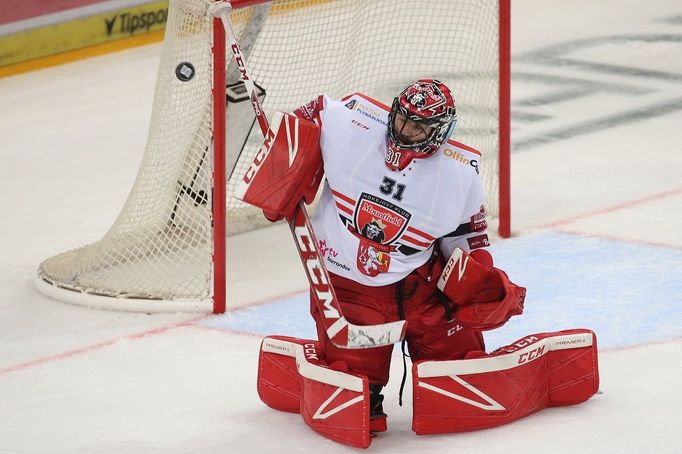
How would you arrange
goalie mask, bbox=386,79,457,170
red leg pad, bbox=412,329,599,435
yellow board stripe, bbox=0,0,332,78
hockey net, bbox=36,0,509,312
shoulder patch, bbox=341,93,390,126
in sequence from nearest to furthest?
goalie mask, bbox=386,79,457,170 → red leg pad, bbox=412,329,599,435 → shoulder patch, bbox=341,93,390,126 → hockey net, bbox=36,0,509,312 → yellow board stripe, bbox=0,0,332,78

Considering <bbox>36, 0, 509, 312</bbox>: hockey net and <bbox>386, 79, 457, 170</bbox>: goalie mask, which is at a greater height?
<bbox>386, 79, 457, 170</bbox>: goalie mask

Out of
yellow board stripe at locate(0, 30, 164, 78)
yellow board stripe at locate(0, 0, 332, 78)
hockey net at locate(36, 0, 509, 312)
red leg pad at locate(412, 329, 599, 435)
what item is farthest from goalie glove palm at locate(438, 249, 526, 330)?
yellow board stripe at locate(0, 30, 164, 78)

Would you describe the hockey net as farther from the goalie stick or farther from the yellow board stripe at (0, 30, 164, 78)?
the yellow board stripe at (0, 30, 164, 78)

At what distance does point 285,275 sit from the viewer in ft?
18.7

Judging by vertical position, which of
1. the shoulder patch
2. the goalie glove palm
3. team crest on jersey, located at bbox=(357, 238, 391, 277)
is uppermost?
the shoulder patch

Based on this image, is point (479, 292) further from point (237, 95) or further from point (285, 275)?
point (237, 95)

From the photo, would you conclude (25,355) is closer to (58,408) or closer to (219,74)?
(58,408)

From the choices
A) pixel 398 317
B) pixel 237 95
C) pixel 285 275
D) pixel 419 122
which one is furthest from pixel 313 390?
pixel 237 95

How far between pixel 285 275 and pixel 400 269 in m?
1.67

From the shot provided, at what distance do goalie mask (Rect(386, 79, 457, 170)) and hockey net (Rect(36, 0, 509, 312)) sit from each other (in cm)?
101

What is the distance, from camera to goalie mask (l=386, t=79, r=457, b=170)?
3896mm

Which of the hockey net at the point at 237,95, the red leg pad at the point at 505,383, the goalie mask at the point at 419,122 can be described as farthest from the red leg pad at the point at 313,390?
the hockey net at the point at 237,95

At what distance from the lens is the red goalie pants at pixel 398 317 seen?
161 inches

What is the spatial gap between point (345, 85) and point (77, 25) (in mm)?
3528
